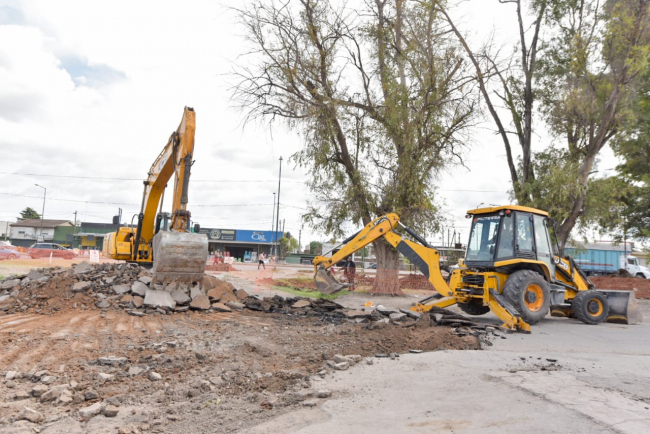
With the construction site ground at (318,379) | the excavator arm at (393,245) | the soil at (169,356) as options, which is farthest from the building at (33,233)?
the construction site ground at (318,379)

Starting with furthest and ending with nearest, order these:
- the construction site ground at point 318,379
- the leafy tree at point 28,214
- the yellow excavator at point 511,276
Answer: the leafy tree at point 28,214
the yellow excavator at point 511,276
the construction site ground at point 318,379

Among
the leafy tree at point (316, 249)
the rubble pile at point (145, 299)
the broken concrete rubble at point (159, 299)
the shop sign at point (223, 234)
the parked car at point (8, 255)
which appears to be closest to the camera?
the rubble pile at point (145, 299)

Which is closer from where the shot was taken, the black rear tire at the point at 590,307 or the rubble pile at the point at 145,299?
the rubble pile at the point at 145,299

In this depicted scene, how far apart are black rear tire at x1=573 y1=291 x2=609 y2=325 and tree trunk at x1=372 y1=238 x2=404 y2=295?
Answer: 783 centimetres

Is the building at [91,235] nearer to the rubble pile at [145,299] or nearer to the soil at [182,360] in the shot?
the rubble pile at [145,299]

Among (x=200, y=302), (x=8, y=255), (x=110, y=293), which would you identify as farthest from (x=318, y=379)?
(x=8, y=255)

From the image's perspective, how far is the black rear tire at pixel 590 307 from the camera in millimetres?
11625

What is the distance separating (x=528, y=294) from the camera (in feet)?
34.5

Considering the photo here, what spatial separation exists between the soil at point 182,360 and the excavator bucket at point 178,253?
1070 mm

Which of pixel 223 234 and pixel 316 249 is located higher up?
pixel 223 234

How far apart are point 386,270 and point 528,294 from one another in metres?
8.98

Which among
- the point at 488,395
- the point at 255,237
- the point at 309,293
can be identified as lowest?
the point at 309,293

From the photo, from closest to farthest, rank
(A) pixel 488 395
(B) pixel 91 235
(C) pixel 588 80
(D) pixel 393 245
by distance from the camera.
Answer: (A) pixel 488 395 < (D) pixel 393 245 < (C) pixel 588 80 < (B) pixel 91 235

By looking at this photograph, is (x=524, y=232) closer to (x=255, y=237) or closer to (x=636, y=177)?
(x=636, y=177)
